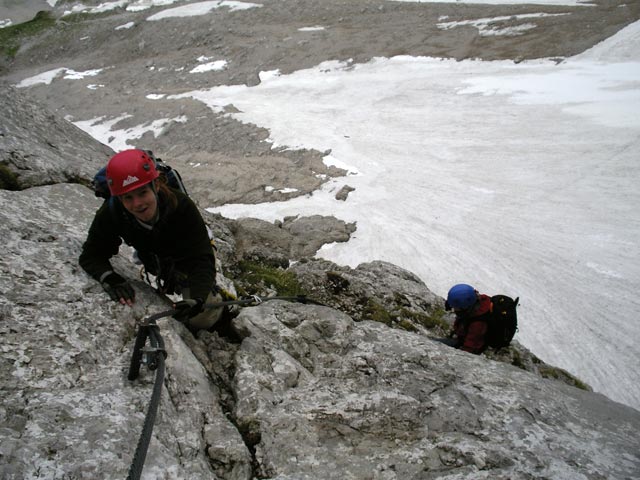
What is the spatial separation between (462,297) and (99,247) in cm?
608

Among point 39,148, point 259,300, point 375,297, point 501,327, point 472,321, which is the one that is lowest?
point 375,297

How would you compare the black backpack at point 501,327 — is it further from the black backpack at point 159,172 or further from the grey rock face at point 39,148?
the grey rock face at point 39,148

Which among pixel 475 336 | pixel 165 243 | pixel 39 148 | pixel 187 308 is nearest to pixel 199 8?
pixel 39 148

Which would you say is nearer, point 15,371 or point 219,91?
point 15,371

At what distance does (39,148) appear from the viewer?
26.0 feet

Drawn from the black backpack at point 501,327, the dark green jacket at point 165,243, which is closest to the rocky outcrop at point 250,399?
the dark green jacket at point 165,243

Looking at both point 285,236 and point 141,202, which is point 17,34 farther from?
point 141,202

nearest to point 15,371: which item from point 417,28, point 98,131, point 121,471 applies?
point 121,471

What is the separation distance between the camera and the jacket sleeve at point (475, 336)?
26.7ft

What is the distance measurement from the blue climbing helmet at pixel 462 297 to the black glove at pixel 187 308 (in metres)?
4.88

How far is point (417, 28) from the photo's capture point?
138 feet

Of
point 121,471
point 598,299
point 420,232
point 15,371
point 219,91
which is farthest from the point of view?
point 219,91

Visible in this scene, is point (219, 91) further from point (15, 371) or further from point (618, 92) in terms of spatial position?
point (15, 371)

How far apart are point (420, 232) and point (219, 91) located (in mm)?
28280
